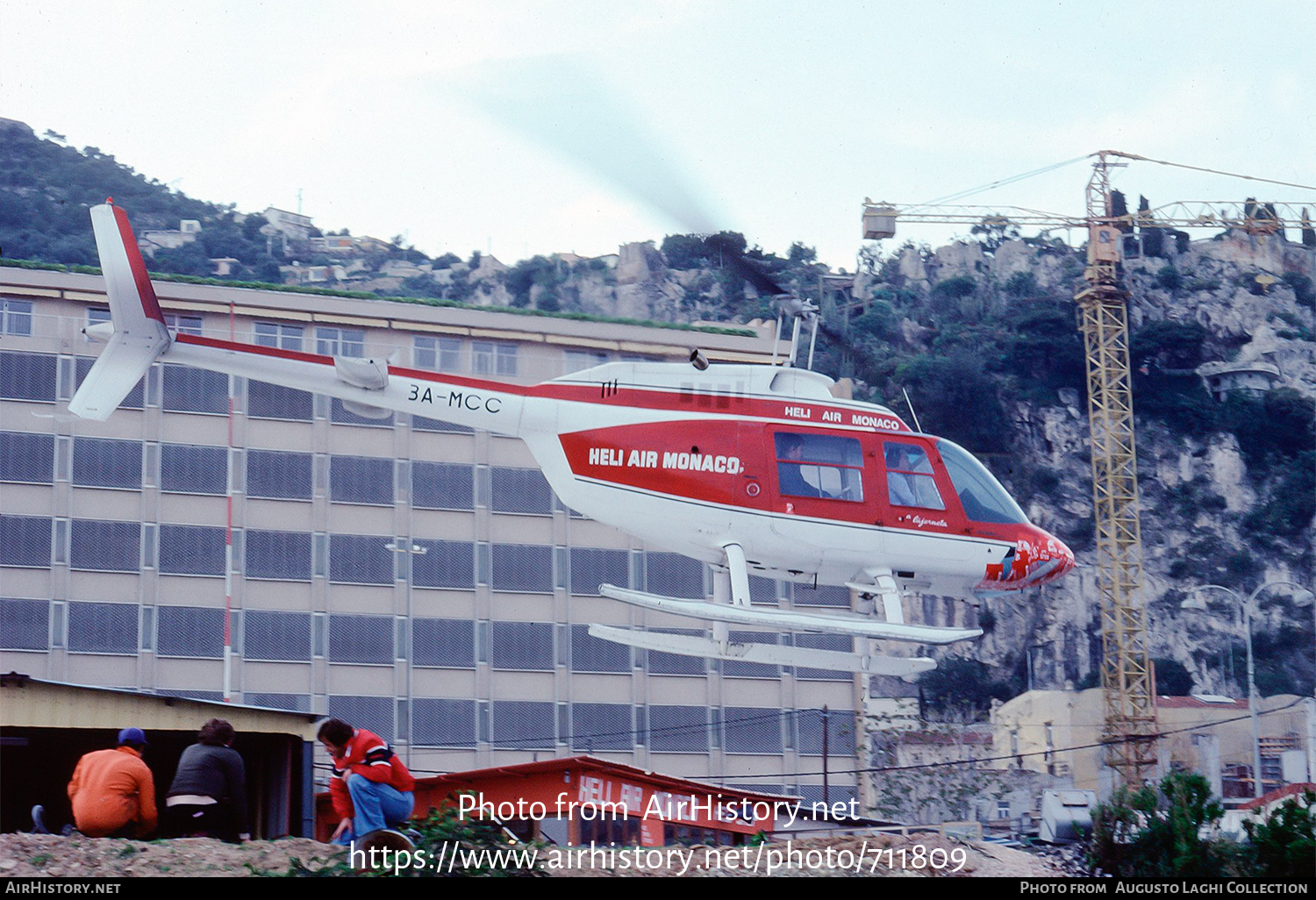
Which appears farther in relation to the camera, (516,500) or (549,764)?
(516,500)

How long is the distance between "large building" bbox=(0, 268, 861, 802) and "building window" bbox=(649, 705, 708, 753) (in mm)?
68

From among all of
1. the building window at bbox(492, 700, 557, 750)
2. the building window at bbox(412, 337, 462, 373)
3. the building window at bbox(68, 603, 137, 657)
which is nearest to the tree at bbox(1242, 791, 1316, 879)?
the building window at bbox(492, 700, 557, 750)

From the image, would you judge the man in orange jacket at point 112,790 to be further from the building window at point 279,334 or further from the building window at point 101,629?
the building window at point 279,334

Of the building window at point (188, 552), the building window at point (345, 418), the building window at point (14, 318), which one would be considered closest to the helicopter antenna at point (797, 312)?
the building window at point (345, 418)

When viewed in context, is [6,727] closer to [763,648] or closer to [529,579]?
[763,648]

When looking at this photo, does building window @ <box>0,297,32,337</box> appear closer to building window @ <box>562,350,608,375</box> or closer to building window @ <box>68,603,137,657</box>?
building window @ <box>68,603,137,657</box>

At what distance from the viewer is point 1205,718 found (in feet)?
272

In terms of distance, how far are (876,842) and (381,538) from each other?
33.6 m

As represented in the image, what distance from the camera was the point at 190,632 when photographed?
149ft

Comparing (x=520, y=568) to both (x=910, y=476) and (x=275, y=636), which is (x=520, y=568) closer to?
(x=275, y=636)

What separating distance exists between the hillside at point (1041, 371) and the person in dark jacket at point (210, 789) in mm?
93828

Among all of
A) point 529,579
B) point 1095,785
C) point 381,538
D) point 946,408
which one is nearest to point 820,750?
point 529,579
